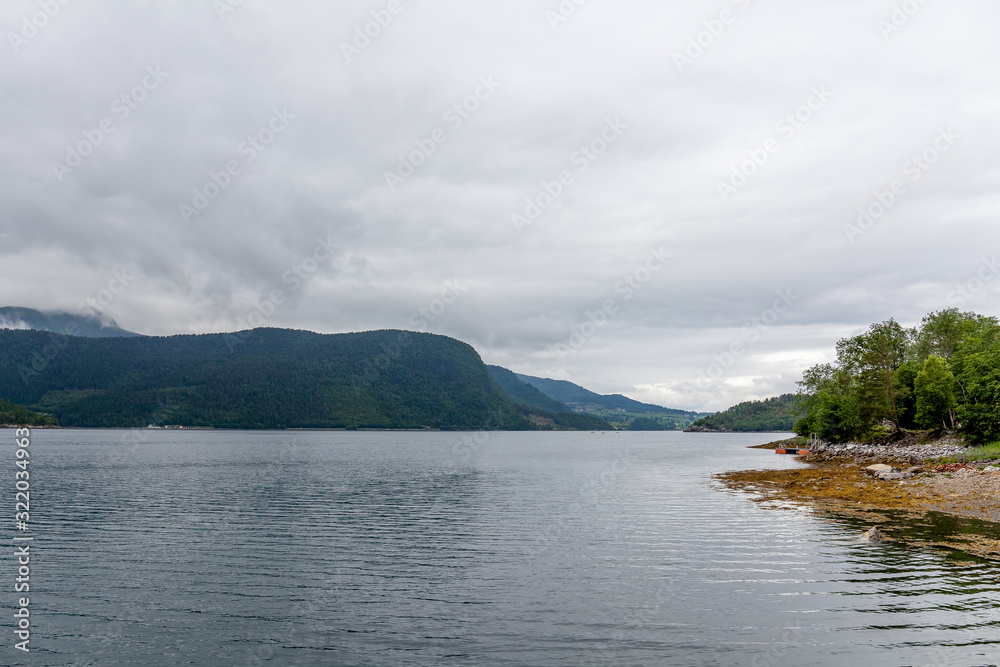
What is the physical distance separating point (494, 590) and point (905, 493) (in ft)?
164

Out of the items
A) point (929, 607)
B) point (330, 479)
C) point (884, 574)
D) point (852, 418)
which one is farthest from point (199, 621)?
point (852, 418)

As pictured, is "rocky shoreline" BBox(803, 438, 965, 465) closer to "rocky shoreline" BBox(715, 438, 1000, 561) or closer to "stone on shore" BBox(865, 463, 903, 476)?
"rocky shoreline" BBox(715, 438, 1000, 561)

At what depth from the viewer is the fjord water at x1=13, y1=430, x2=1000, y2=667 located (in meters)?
19.3

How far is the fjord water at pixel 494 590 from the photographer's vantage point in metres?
19.3

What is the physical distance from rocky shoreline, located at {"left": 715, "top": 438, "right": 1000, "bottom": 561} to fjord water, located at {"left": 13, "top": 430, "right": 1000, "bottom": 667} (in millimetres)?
3423

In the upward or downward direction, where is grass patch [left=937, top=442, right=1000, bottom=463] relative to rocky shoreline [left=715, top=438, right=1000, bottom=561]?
upward

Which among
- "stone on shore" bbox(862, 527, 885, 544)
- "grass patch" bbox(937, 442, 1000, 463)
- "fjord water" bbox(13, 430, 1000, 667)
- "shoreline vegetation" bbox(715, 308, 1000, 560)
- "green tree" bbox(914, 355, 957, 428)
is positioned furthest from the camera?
"green tree" bbox(914, 355, 957, 428)

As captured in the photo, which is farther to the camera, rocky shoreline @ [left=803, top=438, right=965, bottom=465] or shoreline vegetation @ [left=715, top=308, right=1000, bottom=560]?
rocky shoreline @ [left=803, top=438, right=965, bottom=465]

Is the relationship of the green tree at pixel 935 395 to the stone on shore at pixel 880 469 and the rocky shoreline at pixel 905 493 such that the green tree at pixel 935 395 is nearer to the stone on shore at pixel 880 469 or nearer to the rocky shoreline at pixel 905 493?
the rocky shoreline at pixel 905 493

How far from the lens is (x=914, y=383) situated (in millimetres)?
112625

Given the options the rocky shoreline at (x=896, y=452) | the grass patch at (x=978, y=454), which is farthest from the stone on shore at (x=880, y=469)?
the rocky shoreline at (x=896, y=452)

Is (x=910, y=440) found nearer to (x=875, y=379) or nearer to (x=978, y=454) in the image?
(x=875, y=379)

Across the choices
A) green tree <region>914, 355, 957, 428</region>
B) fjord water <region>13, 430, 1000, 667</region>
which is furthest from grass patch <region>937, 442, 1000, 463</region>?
fjord water <region>13, 430, 1000, 667</region>

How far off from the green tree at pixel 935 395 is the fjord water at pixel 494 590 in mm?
78019
